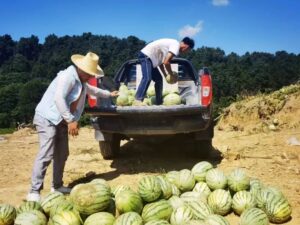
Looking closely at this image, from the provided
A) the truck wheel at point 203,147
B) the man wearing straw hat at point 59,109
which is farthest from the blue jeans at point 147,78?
the man wearing straw hat at point 59,109

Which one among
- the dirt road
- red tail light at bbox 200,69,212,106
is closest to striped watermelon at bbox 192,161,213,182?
the dirt road

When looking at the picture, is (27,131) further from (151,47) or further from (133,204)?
(133,204)

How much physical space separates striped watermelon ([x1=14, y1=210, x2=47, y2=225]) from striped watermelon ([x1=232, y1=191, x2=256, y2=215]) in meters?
2.03

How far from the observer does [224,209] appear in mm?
4352

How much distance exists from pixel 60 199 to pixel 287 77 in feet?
228

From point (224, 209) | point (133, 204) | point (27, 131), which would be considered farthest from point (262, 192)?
point (27, 131)

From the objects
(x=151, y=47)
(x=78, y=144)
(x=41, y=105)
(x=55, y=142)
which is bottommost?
(x=78, y=144)

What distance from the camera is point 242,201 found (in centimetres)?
436

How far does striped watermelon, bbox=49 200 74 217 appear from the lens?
13.1 feet

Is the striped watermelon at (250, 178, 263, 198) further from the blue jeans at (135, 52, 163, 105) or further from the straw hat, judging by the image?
the blue jeans at (135, 52, 163, 105)

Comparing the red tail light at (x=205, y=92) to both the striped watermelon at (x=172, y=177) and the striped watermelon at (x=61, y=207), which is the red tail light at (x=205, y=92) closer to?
the striped watermelon at (x=172, y=177)

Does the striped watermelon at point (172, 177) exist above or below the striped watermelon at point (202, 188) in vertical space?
above

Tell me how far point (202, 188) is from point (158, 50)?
3.36 meters

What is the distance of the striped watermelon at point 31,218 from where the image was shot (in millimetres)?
3850
